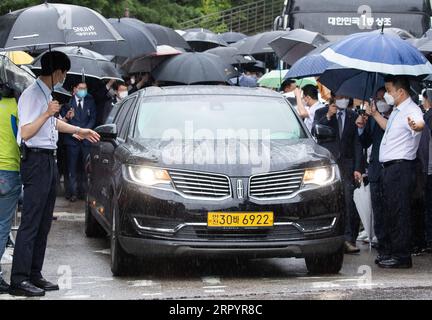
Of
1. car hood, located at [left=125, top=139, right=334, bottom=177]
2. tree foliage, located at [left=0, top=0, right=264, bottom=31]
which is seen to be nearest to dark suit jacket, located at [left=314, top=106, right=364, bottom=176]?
car hood, located at [left=125, top=139, right=334, bottom=177]

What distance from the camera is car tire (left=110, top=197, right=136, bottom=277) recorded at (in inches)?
416

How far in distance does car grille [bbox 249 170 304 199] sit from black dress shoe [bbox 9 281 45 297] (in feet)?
6.96

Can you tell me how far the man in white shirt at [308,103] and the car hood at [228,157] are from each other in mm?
4161

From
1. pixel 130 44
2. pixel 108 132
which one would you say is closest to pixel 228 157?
pixel 108 132

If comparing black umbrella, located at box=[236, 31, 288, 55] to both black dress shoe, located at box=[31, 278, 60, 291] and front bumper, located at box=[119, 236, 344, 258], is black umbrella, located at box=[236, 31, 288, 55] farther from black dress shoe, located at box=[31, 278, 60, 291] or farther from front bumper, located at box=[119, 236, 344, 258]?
black dress shoe, located at box=[31, 278, 60, 291]

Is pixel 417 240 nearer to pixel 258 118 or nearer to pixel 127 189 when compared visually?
pixel 258 118

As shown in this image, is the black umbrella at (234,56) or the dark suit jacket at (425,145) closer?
the dark suit jacket at (425,145)

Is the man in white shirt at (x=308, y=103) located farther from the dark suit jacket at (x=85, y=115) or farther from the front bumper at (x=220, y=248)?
the front bumper at (x=220, y=248)

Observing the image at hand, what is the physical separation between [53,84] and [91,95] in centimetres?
955

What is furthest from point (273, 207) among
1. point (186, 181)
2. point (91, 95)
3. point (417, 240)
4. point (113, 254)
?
point (91, 95)

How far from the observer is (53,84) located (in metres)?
9.55

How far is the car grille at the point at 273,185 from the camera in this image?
33.9 feet

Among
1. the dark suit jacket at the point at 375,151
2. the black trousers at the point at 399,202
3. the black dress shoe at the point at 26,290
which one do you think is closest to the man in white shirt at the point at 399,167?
the black trousers at the point at 399,202

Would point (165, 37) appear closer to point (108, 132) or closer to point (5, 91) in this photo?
point (108, 132)
